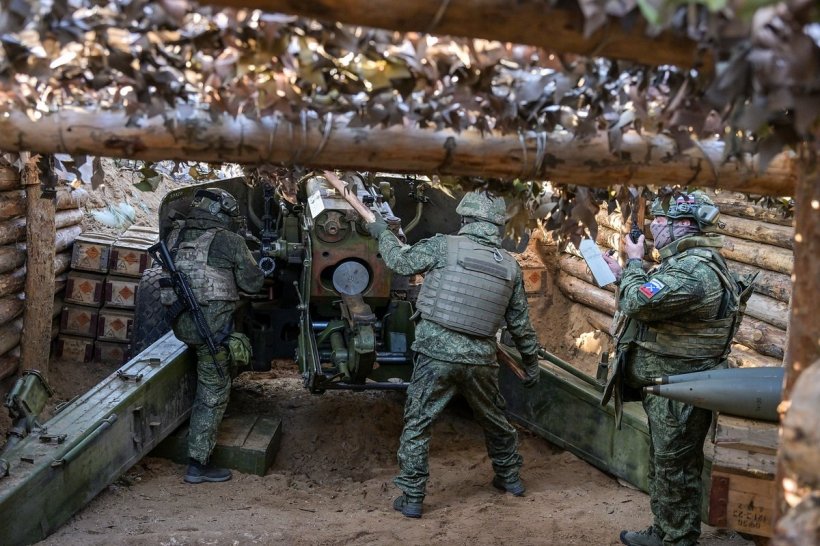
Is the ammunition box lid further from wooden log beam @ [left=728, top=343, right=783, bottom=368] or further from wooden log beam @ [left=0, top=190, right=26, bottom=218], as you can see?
wooden log beam @ [left=728, top=343, right=783, bottom=368]

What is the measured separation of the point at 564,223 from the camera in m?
5.01

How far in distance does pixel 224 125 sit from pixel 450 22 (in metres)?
1.43

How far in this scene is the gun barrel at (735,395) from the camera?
4.68 metres

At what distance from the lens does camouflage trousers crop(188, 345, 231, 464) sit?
728 cm

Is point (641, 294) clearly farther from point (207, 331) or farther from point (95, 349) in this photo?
point (95, 349)

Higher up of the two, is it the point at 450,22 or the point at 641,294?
the point at 450,22

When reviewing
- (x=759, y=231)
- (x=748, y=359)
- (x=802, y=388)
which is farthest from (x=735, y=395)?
(x=759, y=231)

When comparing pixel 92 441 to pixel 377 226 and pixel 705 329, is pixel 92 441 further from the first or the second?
pixel 705 329

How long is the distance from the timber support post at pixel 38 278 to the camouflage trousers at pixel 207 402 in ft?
6.65

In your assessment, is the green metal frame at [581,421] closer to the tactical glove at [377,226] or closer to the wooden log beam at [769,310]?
the wooden log beam at [769,310]

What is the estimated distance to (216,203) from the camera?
758 cm

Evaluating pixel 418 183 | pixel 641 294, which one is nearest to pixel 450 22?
pixel 641 294

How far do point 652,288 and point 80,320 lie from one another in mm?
6622

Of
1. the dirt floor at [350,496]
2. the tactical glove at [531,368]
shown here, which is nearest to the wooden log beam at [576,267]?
the dirt floor at [350,496]
